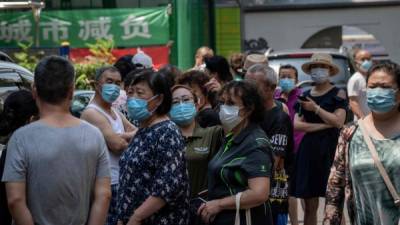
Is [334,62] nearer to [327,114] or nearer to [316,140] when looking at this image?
[316,140]

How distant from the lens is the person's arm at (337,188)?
598cm

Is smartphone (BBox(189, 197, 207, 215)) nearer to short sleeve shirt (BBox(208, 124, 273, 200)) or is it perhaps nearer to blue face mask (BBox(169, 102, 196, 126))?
short sleeve shirt (BBox(208, 124, 273, 200))

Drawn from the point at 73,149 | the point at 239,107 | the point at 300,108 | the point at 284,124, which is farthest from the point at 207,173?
the point at 300,108

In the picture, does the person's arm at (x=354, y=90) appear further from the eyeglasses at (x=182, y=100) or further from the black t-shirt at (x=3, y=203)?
the black t-shirt at (x=3, y=203)

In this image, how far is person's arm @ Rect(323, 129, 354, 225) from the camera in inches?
235

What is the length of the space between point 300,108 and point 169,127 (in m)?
3.79

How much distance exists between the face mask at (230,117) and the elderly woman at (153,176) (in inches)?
14.5

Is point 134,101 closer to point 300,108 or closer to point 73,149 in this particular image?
point 73,149

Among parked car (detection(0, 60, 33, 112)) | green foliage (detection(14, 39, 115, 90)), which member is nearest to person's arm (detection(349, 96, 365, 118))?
parked car (detection(0, 60, 33, 112))

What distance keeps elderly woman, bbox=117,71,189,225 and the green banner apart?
14.5 m

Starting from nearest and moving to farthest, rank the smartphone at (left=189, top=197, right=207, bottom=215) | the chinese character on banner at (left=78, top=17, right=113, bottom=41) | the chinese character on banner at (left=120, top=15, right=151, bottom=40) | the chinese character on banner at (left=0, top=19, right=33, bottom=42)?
the smartphone at (left=189, top=197, right=207, bottom=215), the chinese character on banner at (left=120, top=15, right=151, bottom=40), the chinese character on banner at (left=78, top=17, right=113, bottom=41), the chinese character on banner at (left=0, top=19, right=33, bottom=42)

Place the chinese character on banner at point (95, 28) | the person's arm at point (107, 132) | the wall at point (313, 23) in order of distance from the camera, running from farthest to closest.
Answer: the wall at point (313, 23) → the chinese character on banner at point (95, 28) → the person's arm at point (107, 132)

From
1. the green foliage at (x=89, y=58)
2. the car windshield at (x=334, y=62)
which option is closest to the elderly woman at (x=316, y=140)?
the car windshield at (x=334, y=62)

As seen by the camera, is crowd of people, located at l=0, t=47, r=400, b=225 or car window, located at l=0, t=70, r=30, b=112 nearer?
crowd of people, located at l=0, t=47, r=400, b=225
